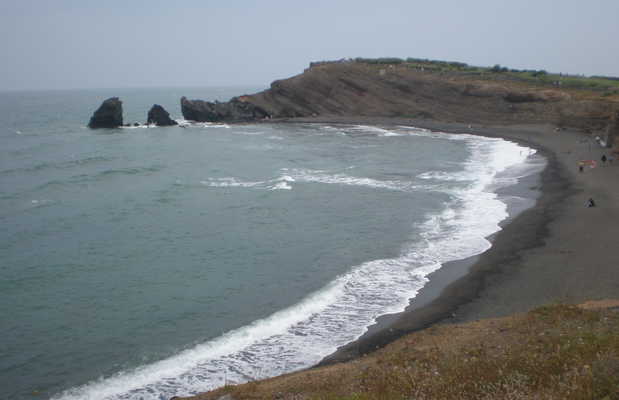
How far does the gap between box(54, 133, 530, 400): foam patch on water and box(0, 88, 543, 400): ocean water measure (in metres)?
0.06

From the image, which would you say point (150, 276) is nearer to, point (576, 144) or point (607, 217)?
point (607, 217)

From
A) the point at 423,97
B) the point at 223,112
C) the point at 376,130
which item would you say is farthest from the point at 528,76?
the point at 223,112

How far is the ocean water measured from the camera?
14727mm

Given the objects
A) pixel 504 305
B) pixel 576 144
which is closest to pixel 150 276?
pixel 504 305

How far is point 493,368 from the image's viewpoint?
29.9ft

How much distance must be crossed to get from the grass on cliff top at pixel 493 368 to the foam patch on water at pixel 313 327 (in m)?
2.06

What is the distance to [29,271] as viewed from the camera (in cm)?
2097

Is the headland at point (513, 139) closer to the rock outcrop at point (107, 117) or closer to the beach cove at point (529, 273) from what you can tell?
the beach cove at point (529, 273)

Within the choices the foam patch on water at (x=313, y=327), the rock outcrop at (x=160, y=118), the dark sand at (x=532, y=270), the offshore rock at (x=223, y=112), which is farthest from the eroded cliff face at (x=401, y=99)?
the foam patch on water at (x=313, y=327)

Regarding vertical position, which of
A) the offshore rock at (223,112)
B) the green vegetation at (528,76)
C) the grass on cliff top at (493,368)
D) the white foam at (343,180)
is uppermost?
the green vegetation at (528,76)

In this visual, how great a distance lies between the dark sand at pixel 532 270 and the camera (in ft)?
53.8


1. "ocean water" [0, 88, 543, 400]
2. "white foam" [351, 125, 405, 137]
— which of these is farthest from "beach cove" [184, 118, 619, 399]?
"white foam" [351, 125, 405, 137]

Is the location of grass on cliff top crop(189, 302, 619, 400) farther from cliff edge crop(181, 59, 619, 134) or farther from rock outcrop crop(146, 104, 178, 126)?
rock outcrop crop(146, 104, 178, 126)

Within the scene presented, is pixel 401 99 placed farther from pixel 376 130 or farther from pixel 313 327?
pixel 313 327
